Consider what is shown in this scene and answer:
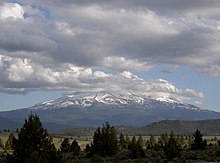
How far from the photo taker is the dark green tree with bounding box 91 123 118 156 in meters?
73.1

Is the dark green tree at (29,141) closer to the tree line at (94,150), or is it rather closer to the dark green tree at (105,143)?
the tree line at (94,150)

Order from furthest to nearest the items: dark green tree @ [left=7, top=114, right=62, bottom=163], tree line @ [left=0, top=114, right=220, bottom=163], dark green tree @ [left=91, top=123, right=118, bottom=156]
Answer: dark green tree @ [left=91, top=123, right=118, bottom=156]
dark green tree @ [left=7, top=114, right=62, bottom=163]
tree line @ [left=0, top=114, right=220, bottom=163]

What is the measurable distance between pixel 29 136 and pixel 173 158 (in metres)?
23.2

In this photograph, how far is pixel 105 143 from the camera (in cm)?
7381

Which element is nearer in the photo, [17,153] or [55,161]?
[55,161]

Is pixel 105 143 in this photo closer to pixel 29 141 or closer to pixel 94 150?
pixel 94 150

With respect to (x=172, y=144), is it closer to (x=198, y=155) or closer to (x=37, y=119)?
(x=198, y=155)

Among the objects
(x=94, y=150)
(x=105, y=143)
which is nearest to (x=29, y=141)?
(x=94, y=150)

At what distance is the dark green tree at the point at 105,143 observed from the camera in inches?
2876

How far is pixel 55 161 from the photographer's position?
36250mm

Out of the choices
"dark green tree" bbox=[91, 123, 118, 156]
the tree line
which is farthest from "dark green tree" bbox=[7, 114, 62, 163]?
"dark green tree" bbox=[91, 123, 118, 156]

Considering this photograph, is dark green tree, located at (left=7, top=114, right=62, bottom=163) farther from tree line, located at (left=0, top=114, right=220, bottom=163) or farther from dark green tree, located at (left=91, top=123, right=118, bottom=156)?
A: dark green tree, located at (left=91, top=123, right=118, bottom=156)

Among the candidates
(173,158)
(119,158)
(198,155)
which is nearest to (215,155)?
(198,155)

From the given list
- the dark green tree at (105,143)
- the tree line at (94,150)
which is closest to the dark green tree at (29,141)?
the tree line at (94,150)
